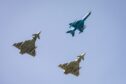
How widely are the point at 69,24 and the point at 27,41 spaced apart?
41.9 feet

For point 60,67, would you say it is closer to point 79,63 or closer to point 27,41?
point 79,63

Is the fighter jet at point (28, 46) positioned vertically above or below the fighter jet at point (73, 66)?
above

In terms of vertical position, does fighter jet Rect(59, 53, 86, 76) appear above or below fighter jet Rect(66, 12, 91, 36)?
A: below

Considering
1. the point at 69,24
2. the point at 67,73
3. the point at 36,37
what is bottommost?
the point at 67,73

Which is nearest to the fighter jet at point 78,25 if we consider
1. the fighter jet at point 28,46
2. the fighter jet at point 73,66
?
the fighter jet at point 73,66

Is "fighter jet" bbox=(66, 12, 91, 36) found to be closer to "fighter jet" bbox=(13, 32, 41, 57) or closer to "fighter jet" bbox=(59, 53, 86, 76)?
"fighter jet" bbox=(59, 53, 86, 76)

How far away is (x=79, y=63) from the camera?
311ft

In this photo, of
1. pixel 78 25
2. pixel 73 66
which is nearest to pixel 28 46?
pixel 73 66

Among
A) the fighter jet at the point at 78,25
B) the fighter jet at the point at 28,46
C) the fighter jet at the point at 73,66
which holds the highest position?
the fighter jet at the point at 78,25

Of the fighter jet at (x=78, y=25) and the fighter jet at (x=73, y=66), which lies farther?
the fighter jet at (x=78, y=25)

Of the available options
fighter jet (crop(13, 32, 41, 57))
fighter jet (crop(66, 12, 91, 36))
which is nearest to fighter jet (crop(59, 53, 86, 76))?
fighter jet (crop(66, 12, 91, 36))

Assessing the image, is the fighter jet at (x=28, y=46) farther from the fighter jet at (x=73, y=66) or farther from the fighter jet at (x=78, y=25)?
the fighter jet at (x=78, y=25)

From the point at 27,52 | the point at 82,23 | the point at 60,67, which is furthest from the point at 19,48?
the point at 82,23

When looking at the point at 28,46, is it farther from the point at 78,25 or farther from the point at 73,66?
the point at 78,25
